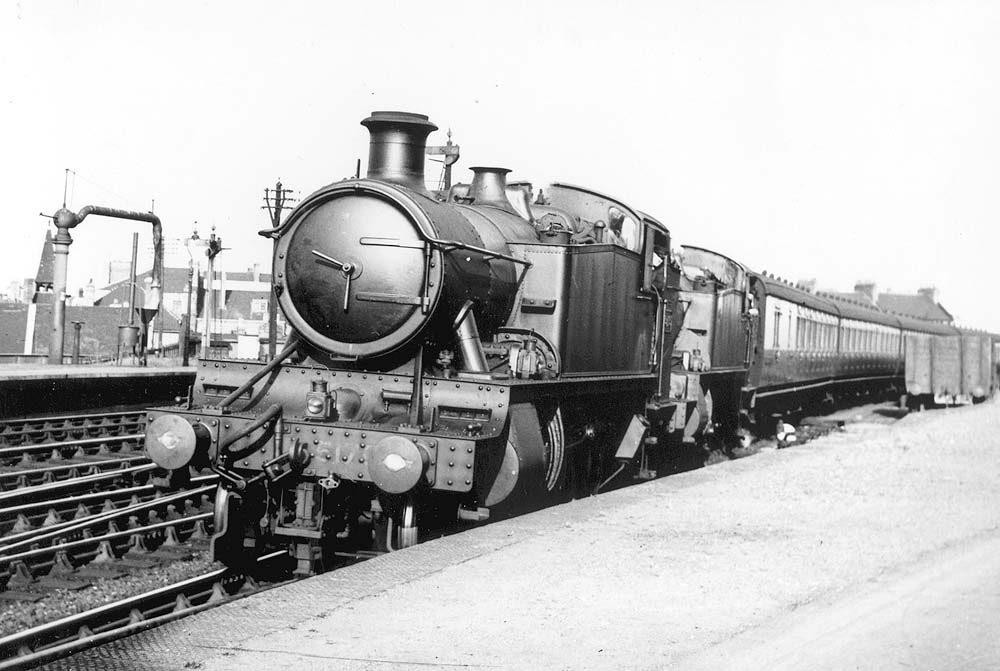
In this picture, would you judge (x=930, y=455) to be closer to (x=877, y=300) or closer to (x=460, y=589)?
(x=460, y=589)

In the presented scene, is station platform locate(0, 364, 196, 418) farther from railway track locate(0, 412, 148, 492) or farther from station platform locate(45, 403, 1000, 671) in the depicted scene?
station platform locate(45, 403, 1000, 671)

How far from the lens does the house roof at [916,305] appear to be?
87688 mm

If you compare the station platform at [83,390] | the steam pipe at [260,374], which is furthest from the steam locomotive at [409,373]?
the station platform at [83,390]

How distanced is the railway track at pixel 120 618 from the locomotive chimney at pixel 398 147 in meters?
3.08

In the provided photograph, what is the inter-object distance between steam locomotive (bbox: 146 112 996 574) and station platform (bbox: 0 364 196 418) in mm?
7532

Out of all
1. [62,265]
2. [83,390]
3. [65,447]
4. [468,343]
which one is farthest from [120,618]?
[62,265]

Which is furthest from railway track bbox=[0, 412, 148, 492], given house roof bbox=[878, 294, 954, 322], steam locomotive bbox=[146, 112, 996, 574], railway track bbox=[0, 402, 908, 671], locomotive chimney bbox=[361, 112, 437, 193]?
house roof bbox=[878, 294, 954, 322]

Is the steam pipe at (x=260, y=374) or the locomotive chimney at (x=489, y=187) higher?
the locomotive chimney at (x=489, y=187)

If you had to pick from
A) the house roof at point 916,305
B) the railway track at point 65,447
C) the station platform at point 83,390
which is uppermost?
the house roof at point 916,305

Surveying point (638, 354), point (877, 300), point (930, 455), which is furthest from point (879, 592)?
→ point (877, 300)

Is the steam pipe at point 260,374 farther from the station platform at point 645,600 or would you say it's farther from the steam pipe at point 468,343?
the station platform at point 645,600

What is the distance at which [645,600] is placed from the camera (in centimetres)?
573

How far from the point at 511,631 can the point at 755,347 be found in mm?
15179

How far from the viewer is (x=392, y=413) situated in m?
7.45
